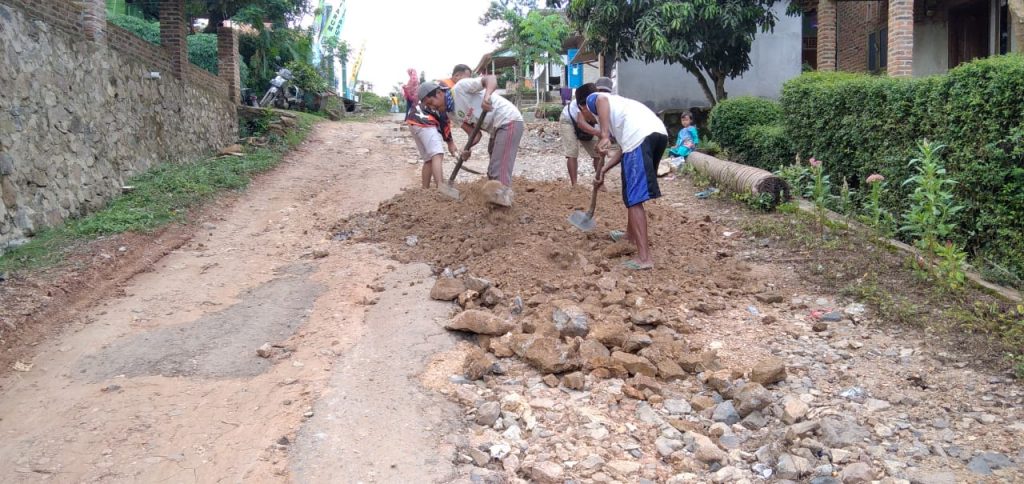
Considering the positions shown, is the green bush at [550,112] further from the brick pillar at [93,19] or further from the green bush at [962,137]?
the green bush at [962,137]

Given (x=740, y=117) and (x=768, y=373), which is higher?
(x=740, y=117)

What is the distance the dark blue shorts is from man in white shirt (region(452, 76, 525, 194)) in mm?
1379

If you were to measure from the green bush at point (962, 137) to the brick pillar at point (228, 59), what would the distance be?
37.8 ft

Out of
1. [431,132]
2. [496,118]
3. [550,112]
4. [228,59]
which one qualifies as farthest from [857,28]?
[228,59]

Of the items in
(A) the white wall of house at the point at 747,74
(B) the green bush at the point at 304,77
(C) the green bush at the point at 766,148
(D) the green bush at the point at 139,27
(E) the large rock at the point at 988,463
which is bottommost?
(E) the large rock at the point at 988,463

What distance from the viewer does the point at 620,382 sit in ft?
12.4

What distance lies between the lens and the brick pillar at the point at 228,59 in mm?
14891

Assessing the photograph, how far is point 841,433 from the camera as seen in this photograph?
3.12 m

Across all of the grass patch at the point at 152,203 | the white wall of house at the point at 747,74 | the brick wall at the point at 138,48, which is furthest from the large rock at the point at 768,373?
the white wall of house at the point at 747,74

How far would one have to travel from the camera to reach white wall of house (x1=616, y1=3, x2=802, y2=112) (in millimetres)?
15492

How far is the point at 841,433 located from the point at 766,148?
7.42 meters

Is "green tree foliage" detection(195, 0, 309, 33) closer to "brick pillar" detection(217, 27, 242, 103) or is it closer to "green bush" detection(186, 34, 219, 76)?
"green bush" detection(186, 34, 219, 76)

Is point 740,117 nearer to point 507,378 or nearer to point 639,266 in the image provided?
point 639,266

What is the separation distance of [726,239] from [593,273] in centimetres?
194
